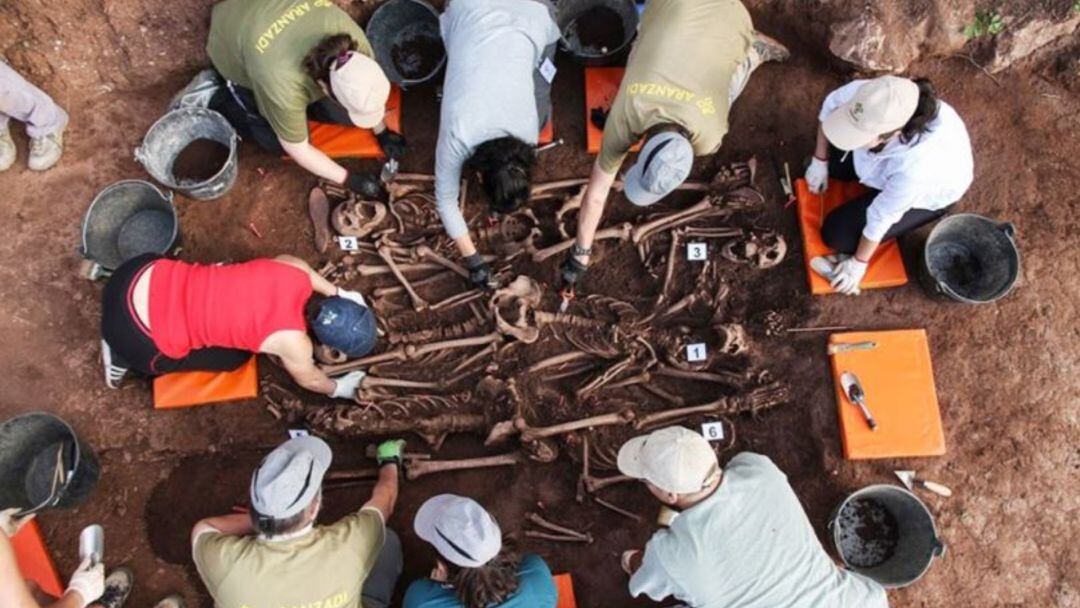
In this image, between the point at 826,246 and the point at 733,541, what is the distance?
7.90ft

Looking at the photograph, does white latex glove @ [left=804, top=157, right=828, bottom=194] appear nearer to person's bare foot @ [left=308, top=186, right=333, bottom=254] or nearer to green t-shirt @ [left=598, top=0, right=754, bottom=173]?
green t-shirt @ [left=598, top=0, right=754, bottom=173]

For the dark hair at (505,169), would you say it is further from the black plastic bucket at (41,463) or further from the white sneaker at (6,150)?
the white sneaker at (6,150)

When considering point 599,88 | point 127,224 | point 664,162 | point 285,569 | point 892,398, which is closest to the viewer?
point 285,569

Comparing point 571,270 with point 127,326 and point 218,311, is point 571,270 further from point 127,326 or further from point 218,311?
point 127,326

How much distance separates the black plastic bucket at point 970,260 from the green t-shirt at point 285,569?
13.7 ft

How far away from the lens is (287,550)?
3984 mm

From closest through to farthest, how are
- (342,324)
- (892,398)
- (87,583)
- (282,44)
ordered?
(342,324) < (282,44) < (87,583) < (892,398)

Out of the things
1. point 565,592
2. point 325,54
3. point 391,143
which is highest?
point 325,54

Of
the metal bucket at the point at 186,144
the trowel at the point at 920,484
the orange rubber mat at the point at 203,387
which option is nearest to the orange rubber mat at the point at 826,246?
the trowel at the point at 920,484

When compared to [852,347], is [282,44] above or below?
above

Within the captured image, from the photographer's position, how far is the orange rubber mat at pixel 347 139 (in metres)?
5.73

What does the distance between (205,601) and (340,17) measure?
4002 mm

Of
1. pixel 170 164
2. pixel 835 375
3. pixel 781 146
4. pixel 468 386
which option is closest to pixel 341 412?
pixel 468 386

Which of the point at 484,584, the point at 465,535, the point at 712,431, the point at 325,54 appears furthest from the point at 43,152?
the point at 712,431
